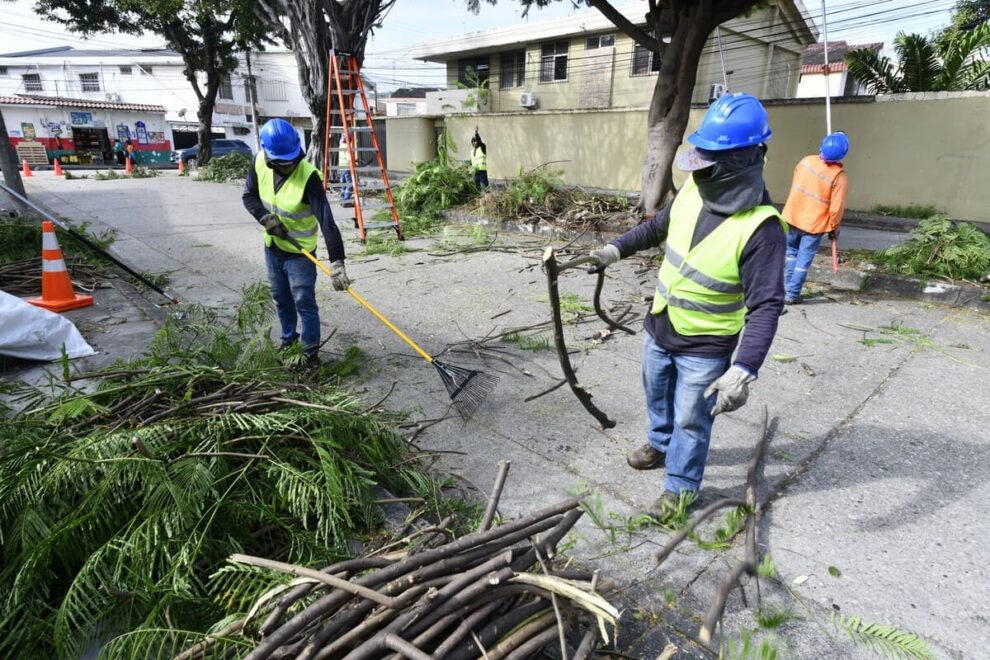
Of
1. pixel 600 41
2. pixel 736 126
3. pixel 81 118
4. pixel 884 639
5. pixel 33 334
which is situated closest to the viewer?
pixel 884 639

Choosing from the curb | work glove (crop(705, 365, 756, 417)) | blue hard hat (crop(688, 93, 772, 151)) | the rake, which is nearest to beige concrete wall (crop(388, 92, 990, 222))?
the curb

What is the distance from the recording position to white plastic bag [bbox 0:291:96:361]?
3.59 meters

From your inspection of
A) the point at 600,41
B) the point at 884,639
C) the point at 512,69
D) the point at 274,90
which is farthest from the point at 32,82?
the point at 884,639

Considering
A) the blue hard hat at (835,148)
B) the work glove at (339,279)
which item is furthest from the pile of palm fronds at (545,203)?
the work glove at (339,279)

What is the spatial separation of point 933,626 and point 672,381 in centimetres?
135

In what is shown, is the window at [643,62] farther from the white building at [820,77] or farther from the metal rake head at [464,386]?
the metal rake head at [464,386]

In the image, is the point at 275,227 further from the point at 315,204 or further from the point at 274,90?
the point at 274,90

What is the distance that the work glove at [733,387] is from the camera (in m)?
2.24

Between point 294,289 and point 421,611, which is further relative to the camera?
point 294,289

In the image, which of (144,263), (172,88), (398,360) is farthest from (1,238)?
(172,88)

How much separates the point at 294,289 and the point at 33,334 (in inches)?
66.8

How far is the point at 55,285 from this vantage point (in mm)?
5031

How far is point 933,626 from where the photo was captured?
2.10 m

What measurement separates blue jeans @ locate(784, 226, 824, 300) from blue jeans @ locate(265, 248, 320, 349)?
459cm
